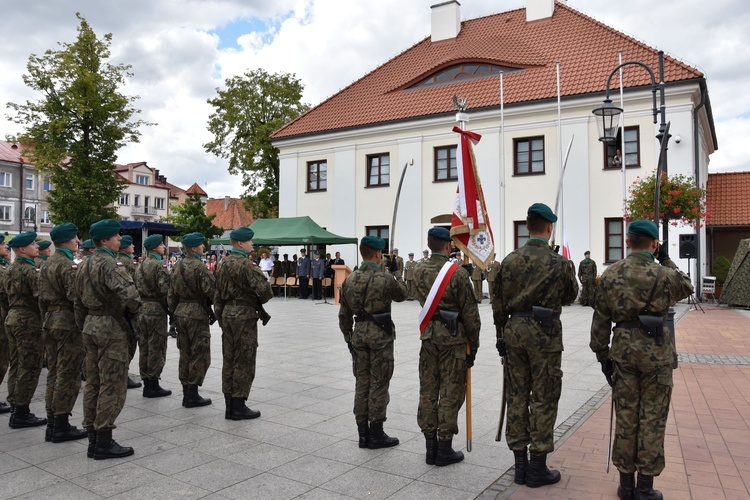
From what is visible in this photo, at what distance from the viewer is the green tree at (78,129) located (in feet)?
95.5

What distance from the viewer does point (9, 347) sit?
658 cm

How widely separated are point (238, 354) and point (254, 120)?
31302 millimetres

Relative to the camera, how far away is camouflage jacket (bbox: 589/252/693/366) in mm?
4191

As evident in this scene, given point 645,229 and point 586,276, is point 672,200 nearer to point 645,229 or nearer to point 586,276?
point 586,276

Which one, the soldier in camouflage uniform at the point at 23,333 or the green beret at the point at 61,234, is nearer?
the green beret at the point at 61,234

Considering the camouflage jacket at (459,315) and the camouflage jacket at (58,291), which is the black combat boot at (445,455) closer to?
the camouflage jacket at (459,315)

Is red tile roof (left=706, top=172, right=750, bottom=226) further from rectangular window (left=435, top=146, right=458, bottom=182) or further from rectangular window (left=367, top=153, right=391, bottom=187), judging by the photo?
rectangular window (left=367, top=153, right=391, bottom=187)

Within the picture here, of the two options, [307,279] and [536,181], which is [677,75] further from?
[307,279]

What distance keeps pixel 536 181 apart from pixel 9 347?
20.5 metres

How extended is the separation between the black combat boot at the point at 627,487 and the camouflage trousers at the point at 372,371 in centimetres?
202

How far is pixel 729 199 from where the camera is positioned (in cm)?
2544

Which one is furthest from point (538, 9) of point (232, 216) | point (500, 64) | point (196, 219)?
point (232, 216)

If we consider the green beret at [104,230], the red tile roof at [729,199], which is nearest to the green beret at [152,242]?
the green beret at [104,230]

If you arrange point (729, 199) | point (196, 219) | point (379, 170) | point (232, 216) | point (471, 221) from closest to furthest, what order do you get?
point (471, 221) → point (729, 199) → point (379, 170) → point (196, 219) → point (232, 216)
